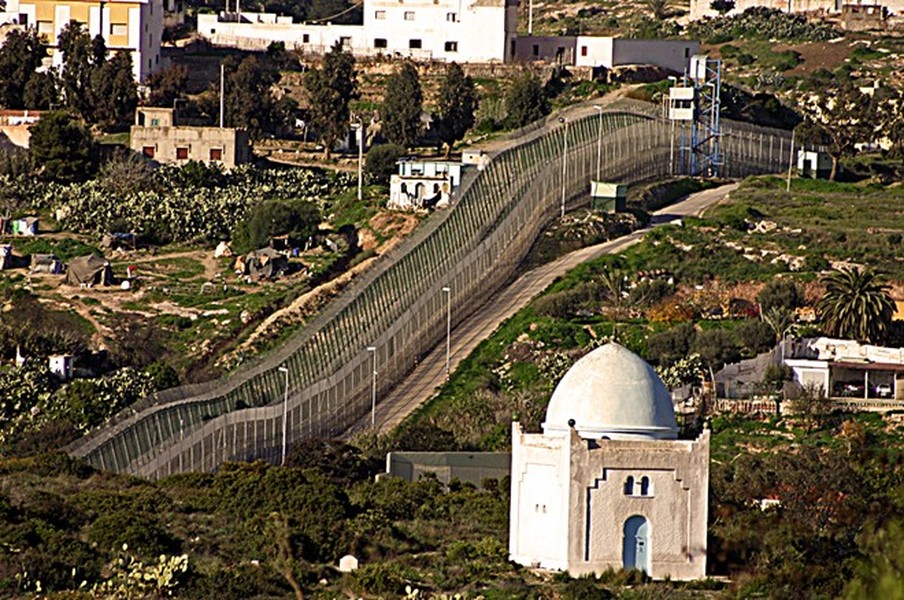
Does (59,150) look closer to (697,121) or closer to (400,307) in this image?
(400,307)

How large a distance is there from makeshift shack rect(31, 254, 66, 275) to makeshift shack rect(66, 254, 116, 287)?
658 millimetres

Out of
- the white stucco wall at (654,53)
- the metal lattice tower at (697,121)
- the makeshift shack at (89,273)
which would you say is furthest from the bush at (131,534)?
the white stucco wall at (654,53)

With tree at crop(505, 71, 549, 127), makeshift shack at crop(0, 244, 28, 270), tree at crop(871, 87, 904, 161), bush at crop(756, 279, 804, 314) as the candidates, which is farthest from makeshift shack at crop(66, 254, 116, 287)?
tree at crop(871, 87, 904, 161)

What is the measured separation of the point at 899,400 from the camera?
89.5 meters

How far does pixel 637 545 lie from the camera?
6256 cm

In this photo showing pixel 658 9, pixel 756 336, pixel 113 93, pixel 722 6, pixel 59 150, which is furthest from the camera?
pixel 658 9

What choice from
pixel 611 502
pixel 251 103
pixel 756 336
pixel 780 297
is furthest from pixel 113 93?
pixel 611 502

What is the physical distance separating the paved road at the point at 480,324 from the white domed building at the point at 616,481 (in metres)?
23.9

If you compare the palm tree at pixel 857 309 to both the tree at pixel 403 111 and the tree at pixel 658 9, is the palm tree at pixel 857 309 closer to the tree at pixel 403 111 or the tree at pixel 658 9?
the tree at pixel 403 111

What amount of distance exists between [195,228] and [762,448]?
108ft

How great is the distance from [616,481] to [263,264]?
143ft

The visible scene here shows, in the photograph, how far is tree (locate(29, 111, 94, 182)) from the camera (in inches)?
4638

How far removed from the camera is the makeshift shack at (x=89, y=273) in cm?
10244

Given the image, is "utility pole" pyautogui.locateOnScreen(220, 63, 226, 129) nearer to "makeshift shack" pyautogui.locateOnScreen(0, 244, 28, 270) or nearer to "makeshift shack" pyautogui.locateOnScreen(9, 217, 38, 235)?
"makeshift shack" pyautogui.locateOnScreen(9, 217, 38, 235)
